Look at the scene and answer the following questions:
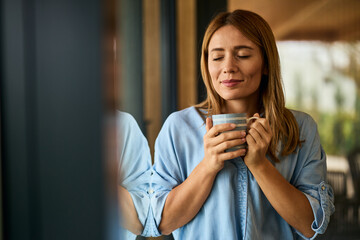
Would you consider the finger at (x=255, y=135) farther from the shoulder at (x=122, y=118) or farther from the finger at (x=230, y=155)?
the shoulder at (x=122, y=118)

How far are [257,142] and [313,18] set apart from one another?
2999mm

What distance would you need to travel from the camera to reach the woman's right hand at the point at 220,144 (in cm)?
73

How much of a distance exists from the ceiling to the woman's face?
255 cm

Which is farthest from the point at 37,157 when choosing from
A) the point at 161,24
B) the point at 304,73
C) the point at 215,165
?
the point at 304,73

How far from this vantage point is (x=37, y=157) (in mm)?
352

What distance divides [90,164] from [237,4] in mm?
2926

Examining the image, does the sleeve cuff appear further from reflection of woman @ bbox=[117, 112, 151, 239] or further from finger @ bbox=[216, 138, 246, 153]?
reflection of woman @ bbox=[117, 112, 151, 239]

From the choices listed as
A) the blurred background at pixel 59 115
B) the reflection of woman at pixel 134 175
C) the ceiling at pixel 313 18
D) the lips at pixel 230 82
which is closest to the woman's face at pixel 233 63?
the lips at pixel 230 82

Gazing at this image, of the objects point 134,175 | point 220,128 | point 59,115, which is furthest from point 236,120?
point 59,115

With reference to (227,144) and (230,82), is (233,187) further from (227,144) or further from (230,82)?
(230,82)

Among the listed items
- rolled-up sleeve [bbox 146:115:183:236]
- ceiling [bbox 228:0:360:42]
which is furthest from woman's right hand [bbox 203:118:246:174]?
ceiling [bbox 228:0:360:42]

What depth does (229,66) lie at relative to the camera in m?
0.79

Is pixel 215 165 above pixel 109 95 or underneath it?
underneath

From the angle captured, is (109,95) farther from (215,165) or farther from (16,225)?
(215,165)
